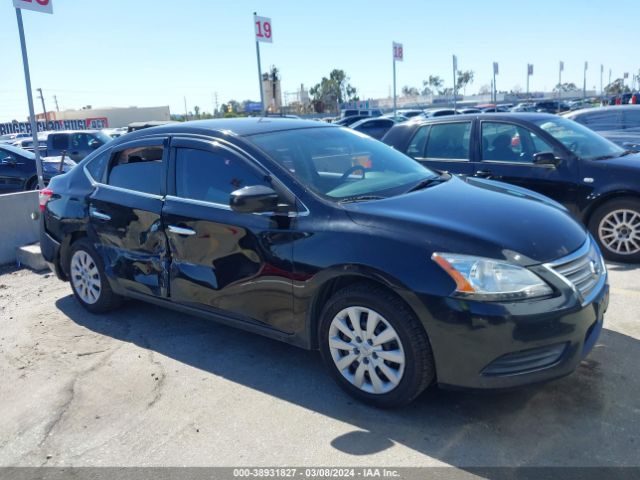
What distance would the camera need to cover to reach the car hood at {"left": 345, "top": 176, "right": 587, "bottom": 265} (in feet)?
9.93

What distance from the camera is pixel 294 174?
12.2 ft

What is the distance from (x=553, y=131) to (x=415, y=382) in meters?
4.49

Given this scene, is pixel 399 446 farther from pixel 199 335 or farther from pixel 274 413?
pixel 199 335

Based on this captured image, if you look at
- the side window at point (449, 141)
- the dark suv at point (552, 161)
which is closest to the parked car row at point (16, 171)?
the side window at point (449, 141)

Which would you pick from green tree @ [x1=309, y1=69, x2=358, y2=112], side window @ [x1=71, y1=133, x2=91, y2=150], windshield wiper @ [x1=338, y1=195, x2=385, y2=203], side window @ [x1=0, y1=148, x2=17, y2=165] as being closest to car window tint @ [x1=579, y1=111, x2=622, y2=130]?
windshield wiper @ [x1=338, y1=195, x2=385, y2=203]

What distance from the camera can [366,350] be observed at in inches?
128

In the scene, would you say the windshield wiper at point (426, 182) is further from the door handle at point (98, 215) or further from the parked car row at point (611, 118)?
the parked car row at point (611, 118)

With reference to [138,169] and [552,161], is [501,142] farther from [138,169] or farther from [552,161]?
[138,169]

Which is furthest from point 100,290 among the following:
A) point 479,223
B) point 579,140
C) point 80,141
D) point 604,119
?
point 80,141

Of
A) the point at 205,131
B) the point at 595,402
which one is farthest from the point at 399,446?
the point at 205,131

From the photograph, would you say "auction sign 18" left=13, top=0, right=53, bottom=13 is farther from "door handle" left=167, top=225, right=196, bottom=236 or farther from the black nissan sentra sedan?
"door handle" left=167, top=225, right=196, bottom=236

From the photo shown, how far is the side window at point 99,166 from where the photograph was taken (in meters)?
4.99

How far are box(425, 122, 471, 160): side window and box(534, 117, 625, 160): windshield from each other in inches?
32.3

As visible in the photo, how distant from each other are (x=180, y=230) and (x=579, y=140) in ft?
15.5
